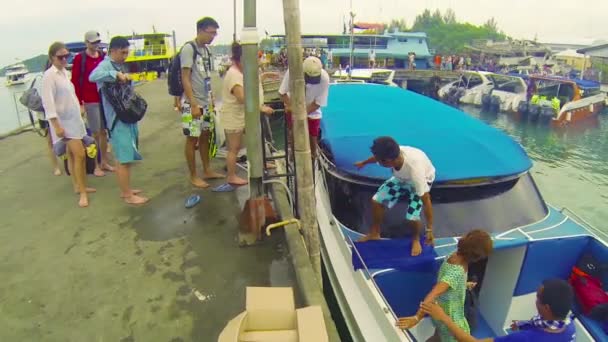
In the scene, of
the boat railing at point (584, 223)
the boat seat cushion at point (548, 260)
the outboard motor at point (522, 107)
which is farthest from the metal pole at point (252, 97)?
the outboard motor at point (522, 107)

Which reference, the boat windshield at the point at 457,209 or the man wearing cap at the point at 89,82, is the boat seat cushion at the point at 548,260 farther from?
the man wearing cap at the point at 89,82

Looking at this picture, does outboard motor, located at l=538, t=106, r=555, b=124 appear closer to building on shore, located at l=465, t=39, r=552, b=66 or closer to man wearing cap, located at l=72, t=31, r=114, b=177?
building on shore, located at l=465, t=39, r=552, b=66

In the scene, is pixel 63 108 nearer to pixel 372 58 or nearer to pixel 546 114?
pixel 546 114

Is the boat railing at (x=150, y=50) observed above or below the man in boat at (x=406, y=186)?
above

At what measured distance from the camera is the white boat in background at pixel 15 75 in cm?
4268

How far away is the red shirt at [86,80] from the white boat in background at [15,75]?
1822 inches

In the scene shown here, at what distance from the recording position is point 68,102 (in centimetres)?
436

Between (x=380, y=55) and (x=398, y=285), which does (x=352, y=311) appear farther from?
(x=380, y=55)

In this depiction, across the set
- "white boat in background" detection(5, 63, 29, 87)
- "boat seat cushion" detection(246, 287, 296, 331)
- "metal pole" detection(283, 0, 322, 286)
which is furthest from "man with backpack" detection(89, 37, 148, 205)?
"white boat in background" detection(5, 63, 29, 87)

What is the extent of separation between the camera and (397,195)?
3957 mm

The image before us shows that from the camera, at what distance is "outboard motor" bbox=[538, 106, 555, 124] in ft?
78.3

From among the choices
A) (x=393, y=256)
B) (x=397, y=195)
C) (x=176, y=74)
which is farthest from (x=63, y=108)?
(x=393, y=256)

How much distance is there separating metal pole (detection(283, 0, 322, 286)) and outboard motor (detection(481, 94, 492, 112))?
93.3 feet

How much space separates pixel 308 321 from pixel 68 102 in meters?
3.65
